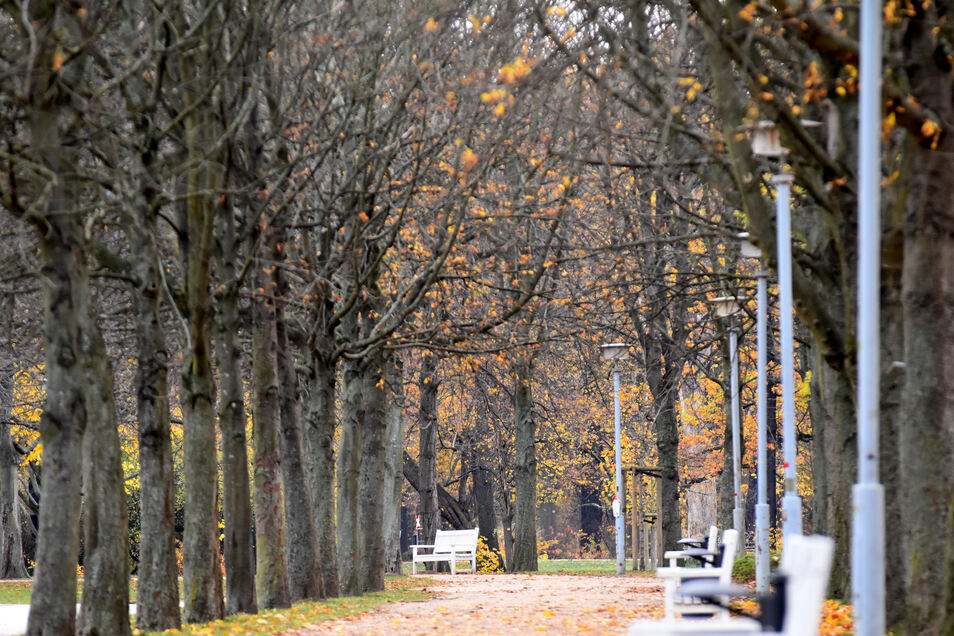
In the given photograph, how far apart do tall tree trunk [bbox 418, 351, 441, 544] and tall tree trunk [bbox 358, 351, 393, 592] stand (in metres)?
9.32

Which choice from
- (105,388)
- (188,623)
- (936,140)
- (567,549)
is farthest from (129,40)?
(567,549)

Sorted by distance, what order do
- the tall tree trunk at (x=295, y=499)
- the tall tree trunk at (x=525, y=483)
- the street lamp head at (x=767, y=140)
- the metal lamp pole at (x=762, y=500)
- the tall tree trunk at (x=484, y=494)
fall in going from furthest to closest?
the tall tree trunk at (x=484, y=494) → the tall tree trunk at (x=525, y=483) → the tall tree trunk at (x=295, y=499) → the metal lamp pole at (x=762, y=500) → the street lamp head at (x=767, y=140)

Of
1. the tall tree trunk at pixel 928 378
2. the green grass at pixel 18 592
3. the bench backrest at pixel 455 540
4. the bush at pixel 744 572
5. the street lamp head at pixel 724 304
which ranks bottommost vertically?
the green grass at pixel 18 592

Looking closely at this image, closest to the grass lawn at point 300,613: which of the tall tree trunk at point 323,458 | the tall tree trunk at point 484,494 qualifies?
the tall tree trunk at point 323,458

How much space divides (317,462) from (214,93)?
683cm

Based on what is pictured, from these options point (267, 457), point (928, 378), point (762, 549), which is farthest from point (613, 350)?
point (928, 378)

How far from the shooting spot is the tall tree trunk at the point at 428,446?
34.0 meters

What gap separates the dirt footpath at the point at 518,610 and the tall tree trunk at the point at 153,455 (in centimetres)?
176

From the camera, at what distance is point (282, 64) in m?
16.3

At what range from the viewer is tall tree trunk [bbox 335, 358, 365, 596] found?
2175 centimetres

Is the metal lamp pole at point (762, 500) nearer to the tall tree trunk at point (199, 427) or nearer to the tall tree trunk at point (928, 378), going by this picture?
the tall tree trunk at point (928, 378)

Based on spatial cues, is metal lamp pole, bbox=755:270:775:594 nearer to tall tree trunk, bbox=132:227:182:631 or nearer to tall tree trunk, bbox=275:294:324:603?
tall tree trunk, bbox=275:294:324:603

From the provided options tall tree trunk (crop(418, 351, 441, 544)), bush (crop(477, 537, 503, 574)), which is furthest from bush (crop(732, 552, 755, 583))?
bush (crop(477, 537, 503, 574))

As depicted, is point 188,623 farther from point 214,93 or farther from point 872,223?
point 872,223
